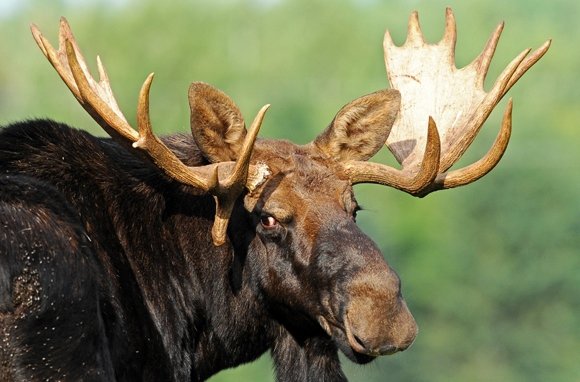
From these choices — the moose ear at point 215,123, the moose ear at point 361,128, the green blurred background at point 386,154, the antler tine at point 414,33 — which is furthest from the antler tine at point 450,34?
the green blurred background at point 386,154

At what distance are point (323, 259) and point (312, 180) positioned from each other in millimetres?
706

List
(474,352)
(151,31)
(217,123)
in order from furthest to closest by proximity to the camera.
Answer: (151,31)
(474,352)
(217,123)

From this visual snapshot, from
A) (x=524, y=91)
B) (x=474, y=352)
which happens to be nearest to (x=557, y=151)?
(x=474, y=352)

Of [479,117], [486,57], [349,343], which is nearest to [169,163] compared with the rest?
[349,343]

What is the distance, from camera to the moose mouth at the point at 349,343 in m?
10.2

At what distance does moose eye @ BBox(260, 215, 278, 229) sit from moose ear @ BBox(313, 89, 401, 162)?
810mm

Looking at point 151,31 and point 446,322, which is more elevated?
point 151,31

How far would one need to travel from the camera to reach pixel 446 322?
61.1 metres

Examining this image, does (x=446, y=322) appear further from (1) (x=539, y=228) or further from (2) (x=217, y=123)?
(2) (x=217, y=123)

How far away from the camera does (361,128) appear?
1166 cm

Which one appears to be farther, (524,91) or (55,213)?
(524,91)

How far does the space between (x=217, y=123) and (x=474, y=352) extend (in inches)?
1893

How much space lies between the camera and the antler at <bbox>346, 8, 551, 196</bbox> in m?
11.4

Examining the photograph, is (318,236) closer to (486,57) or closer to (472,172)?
(472,172)
